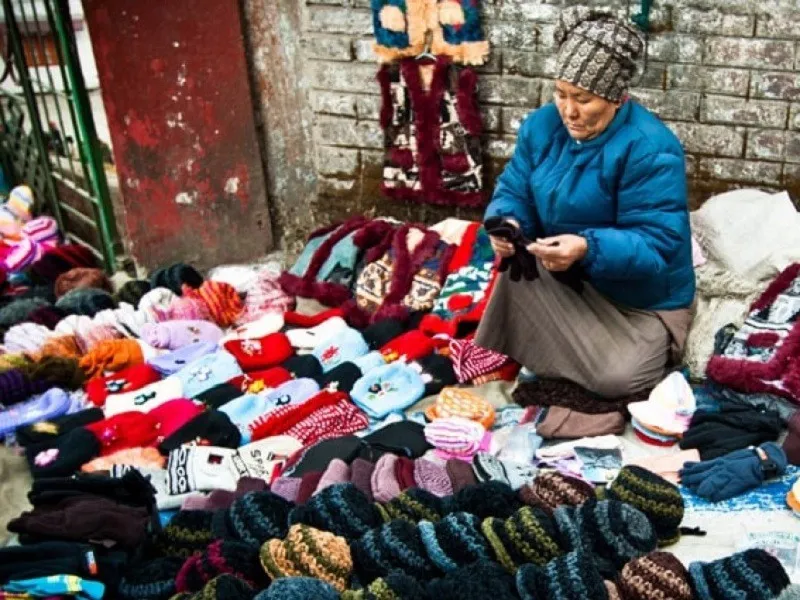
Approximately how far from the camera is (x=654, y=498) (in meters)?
2.88

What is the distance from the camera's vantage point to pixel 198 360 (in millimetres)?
4375

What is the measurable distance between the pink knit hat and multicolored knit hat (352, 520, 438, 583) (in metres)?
0.37

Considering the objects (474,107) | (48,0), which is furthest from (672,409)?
(48,0)

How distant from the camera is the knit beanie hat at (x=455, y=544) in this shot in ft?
8.82

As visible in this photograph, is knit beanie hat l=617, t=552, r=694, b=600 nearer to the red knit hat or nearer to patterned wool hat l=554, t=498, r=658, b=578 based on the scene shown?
patterned wool hat l=554, t=498, r=658, b=578

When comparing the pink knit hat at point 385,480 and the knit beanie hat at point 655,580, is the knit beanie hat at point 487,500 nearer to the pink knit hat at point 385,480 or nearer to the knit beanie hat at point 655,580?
the pink knit hat at point 385,480

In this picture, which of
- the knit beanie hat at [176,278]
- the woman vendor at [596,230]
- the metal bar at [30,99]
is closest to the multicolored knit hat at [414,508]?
the woman vendor at [596,230]

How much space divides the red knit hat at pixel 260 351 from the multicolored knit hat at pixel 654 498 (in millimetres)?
1847

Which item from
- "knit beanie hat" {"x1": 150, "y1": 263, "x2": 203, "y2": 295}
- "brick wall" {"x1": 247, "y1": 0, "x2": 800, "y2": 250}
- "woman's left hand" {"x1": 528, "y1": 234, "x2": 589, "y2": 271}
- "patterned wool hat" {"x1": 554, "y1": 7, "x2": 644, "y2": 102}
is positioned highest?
"patterned wool hat" {"x1": 554, "y1": 7, "x2": 644, "y2": 102}

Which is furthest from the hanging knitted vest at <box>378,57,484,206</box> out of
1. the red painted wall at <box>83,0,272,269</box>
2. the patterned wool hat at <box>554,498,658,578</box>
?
the patterned wool hat at <box>554,498,658,578</box>

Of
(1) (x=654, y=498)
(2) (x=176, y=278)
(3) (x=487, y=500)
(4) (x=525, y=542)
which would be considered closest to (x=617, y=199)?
(1) (x=654, y=498)

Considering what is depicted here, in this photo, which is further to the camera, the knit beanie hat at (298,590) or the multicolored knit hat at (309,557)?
the multicolored knit hat at (309,557)

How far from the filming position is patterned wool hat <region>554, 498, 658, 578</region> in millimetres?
2689

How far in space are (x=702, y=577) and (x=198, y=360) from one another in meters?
2.48
